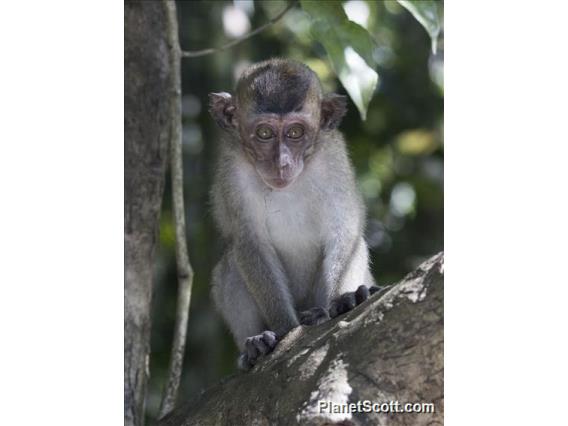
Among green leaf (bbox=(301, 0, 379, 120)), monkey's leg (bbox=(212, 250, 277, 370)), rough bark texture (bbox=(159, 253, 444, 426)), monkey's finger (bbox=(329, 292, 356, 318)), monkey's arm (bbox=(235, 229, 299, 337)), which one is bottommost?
monkey's leg (bbox=(212, 250, 277, 370))

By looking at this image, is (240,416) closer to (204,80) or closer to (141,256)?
→ (141,256)

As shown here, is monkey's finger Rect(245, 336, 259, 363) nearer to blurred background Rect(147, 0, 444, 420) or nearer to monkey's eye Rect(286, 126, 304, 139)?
blurred background Rect(147, 0, 444, 420)

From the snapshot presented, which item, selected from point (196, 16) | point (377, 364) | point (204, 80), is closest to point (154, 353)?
point (204, 80)

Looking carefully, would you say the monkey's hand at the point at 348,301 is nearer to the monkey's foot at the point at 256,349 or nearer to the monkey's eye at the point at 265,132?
the monkey's foot at the point at 256,349

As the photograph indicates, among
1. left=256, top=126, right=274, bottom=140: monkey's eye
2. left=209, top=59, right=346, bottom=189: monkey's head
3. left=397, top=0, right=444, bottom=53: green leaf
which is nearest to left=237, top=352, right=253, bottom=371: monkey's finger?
left=209, top=59, right=346, bottom=189: monkey's head

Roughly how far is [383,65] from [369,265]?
149 centimetres

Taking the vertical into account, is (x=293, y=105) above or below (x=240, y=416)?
above

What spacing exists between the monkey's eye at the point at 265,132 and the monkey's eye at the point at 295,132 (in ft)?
0.35

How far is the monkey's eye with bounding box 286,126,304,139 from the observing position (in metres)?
5.67

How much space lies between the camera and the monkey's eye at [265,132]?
5652 millimetres

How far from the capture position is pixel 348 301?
5277 mm

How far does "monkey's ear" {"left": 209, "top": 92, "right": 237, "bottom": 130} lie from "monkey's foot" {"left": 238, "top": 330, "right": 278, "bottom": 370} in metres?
1.46

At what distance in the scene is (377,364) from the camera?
4.07 meters

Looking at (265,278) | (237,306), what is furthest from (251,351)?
(237,306)
